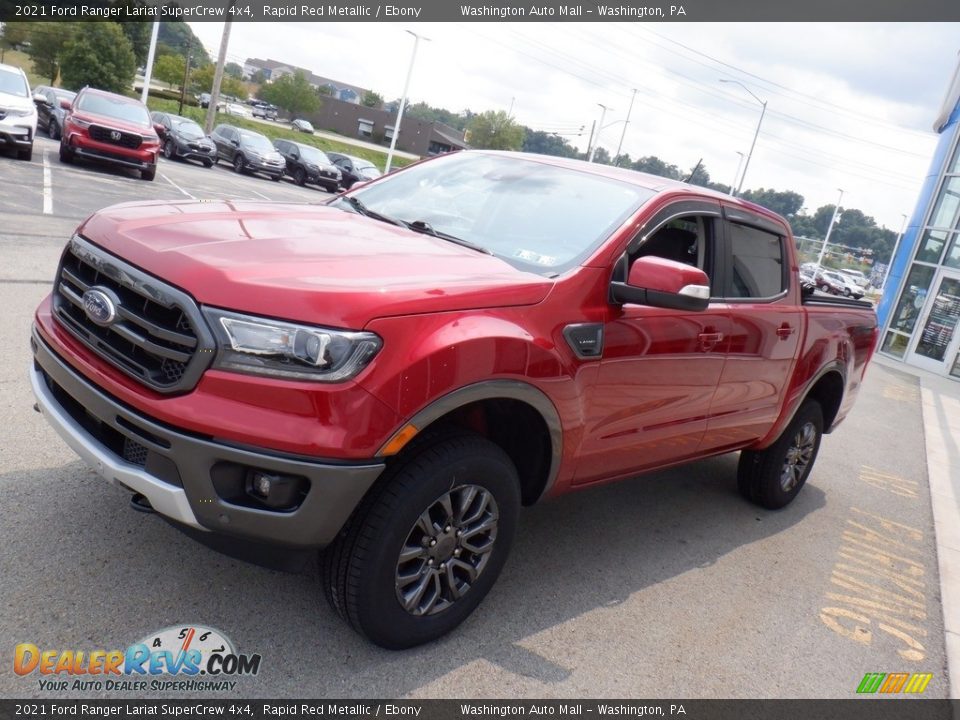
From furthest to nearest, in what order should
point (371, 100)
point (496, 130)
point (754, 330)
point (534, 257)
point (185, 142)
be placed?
point (371, 100)
point (496, 130)
point (185, 142)
point (754, 330)
point (534, 257)

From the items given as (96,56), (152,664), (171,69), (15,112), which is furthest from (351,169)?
(171,69)

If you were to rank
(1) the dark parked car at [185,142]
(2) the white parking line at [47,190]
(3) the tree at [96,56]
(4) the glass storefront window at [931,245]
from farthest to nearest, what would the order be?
(3) the tree at [96,56] < (1) the dark parked car at [185,142] < (4) the glass storefront window at [931,245] < (2) the white parking line at [47,190]

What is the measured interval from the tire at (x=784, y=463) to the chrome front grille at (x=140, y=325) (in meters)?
4.06

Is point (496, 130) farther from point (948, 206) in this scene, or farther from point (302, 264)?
point (302, 264)

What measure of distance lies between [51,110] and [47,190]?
12607 mm

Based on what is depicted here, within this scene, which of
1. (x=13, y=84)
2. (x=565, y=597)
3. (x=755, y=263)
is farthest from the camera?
(x=13, y=84)

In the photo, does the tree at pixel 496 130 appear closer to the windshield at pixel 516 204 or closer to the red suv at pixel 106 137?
the red suv at pixel 106 137

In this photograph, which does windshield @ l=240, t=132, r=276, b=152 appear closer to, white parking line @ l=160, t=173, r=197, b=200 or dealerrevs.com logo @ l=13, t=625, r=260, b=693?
white parking line @ l=160, t=173, r=197, b=200

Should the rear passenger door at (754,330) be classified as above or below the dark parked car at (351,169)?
above

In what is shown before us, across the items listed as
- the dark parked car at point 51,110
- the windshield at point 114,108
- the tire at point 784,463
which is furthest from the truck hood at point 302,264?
the dark parked car at point 51,110

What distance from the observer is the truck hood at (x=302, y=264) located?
2422mm

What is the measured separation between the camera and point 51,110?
2258cm

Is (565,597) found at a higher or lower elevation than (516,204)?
lower

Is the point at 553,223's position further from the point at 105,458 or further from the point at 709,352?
the point at 105,458
